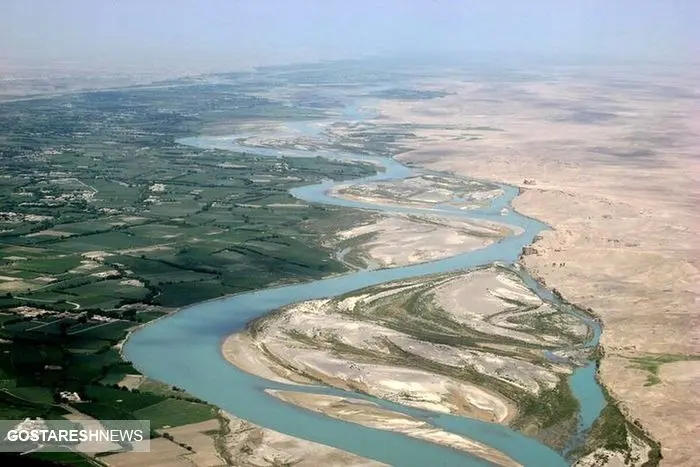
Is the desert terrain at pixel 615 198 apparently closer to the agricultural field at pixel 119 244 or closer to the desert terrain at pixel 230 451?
the desert terrain at pixel 230 451

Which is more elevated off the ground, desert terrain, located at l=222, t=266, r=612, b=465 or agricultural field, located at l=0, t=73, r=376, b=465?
agricultural field, located at l=0, t=73, r=376, b=465

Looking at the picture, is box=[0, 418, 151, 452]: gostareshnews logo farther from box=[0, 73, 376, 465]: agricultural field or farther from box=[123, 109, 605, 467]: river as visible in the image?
box=[123, 109, 605, 467]: river

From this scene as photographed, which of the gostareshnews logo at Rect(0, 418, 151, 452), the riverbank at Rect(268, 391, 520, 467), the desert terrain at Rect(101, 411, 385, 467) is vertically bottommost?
the riverbank at Rect(268, 391, 520, 467)

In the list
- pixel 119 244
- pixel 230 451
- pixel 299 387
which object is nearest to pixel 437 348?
pixel 299 387

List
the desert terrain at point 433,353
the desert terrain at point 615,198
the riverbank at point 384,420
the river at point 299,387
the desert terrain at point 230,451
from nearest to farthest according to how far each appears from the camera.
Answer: the desert terrain at point 230,451, the riverbank at point 384,420, the river at point 299,387, the desert terrain at point 433,353, the desert terrain at point 615,198

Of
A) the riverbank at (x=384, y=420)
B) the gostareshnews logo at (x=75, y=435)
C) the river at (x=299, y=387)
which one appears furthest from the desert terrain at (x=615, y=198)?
the gostareshnews logo at (x=75, y=435)

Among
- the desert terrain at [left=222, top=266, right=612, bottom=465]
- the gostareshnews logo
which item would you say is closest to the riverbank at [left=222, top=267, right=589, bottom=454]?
the desert terrain at [left=222, top=266, right=612, bottom=465]
